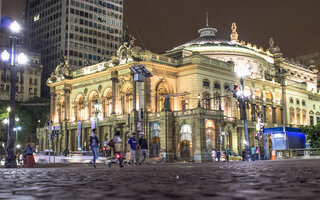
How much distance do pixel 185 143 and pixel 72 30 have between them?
64859 mm

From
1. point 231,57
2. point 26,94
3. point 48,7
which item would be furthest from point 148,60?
point 48,7

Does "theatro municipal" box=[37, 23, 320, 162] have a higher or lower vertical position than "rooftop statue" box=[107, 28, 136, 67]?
lower

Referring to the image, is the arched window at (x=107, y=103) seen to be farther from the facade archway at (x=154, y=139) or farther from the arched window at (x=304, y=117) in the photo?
the arched window at (x=304, y=117)

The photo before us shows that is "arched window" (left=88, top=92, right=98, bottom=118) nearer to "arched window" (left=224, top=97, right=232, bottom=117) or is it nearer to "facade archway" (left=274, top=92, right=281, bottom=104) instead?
"arched window" (left=224, top=97, right=232, bottom=117)

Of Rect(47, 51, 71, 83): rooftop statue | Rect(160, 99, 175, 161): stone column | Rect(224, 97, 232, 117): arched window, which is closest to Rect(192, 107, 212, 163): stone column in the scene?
Rect(160, 99, 175, 161): stone column

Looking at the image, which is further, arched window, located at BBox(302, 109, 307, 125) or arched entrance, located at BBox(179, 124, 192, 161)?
arched window, located at BBox(302, 109, 307, 125)

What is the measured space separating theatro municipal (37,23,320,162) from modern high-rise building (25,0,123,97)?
37468 mm

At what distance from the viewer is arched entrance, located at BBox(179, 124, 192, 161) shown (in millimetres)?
52409

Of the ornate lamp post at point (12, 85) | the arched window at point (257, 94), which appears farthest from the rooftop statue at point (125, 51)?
the ornate lamp post at point (12, 85)

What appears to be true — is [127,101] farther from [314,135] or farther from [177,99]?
[314,135]

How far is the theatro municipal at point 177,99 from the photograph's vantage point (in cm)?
5306

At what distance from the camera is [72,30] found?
357ft

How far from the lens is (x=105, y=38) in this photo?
387ft

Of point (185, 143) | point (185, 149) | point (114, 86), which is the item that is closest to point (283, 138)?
point (185, 149)
